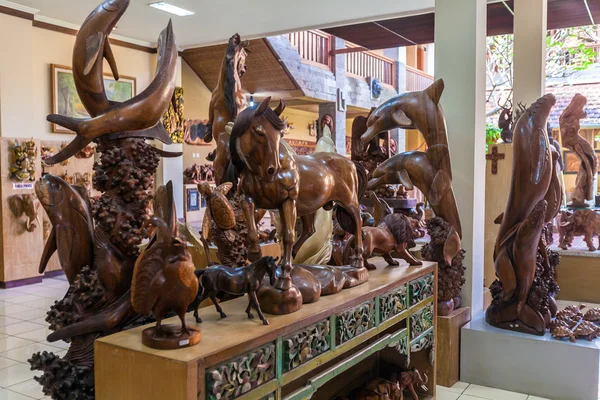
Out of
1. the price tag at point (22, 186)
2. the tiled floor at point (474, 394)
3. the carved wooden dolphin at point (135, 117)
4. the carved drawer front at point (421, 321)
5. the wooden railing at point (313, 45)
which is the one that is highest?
the wooden railing at point (313, 45)

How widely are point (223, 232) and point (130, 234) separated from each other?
1.79ft

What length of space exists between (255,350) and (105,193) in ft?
2.27

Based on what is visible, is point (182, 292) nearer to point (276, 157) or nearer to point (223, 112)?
point (276, 157)

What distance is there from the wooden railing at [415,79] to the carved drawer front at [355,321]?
12126 mm

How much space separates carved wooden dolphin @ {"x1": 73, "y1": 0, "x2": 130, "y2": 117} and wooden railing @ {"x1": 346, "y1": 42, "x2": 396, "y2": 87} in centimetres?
921

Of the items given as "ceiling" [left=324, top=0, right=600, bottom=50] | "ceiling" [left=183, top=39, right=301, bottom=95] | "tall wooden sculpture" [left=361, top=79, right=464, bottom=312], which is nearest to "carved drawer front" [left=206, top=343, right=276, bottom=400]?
"tall wooden sculpture" [left=361, top=79, right=464, bottom=312]

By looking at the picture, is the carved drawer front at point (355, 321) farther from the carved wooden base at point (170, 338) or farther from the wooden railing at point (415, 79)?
the wooden railing at point (415, 79)

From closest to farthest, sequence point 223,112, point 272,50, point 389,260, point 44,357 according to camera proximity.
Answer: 1. point 44,357
2. point 223,112
3. point 389,260
4. point 272,50

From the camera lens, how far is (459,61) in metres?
3.14

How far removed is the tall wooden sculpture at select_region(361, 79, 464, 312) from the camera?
271 centimetres

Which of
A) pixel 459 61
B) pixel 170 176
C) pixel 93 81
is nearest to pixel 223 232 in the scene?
pixel 93 81

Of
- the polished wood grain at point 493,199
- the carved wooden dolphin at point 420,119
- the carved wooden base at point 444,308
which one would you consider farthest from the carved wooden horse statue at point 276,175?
the polished wood grain at point 493,199

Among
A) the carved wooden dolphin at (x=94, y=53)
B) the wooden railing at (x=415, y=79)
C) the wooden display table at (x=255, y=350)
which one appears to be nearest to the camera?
the wooden display table at (x=255, y=350)

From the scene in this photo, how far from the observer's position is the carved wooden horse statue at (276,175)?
4.70ft
